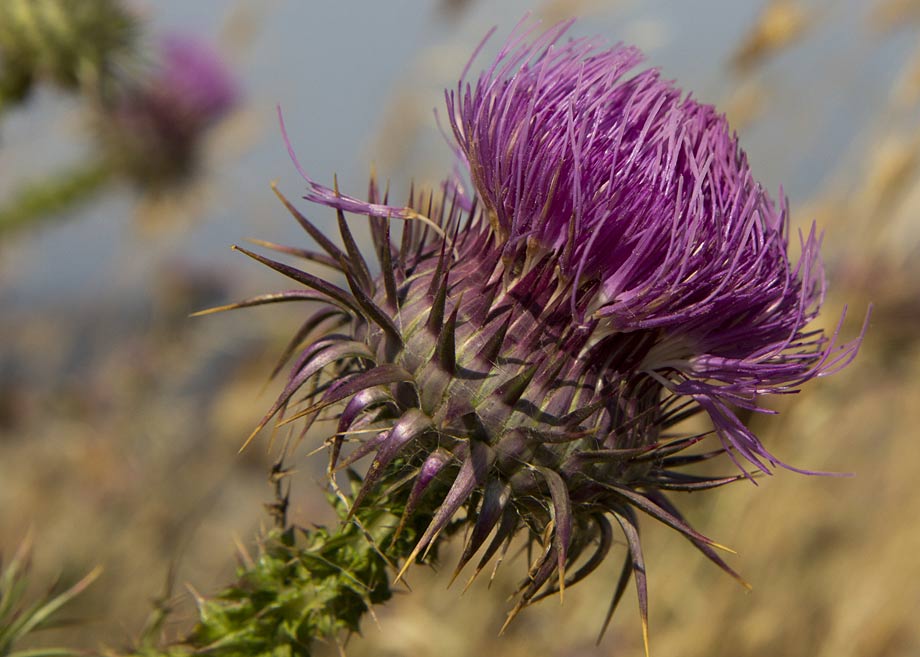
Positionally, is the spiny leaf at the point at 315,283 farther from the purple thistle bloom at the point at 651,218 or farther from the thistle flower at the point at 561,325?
the purple thistle bloom at the point at 651,218

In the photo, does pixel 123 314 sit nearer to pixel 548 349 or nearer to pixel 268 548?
pixel 268 548

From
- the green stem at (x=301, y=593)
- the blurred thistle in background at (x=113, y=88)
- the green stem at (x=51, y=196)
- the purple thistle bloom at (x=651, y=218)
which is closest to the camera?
the purple thistle bloom at (x=651, y=218)

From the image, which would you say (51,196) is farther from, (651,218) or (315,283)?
(651,218)

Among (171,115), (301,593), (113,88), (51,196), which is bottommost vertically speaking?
(301,593)

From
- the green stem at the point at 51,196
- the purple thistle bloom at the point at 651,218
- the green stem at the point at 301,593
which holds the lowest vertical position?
the green stem at the point at 301,593

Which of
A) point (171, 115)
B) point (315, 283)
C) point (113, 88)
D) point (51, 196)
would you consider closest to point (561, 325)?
point (315, 283)

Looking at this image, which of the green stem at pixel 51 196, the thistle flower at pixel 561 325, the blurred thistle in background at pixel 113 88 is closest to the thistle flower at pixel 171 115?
the blurred thistle in background at pixel 113 88
